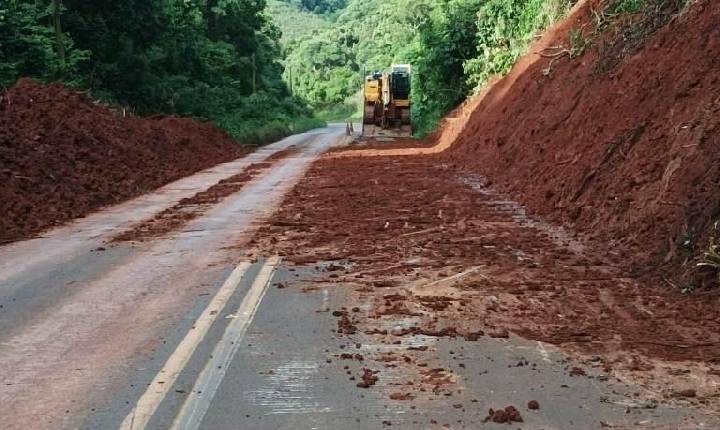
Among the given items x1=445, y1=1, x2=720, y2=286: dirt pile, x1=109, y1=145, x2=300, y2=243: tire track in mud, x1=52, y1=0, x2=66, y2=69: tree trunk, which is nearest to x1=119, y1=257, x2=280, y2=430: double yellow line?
x1=109, y1=145, x2=300, y2=243: tire track in mud

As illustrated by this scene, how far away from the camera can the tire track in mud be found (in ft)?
38.0

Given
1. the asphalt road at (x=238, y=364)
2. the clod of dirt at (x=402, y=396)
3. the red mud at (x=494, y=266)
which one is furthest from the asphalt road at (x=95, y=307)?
the clod of dirt at (x=402, y=396)

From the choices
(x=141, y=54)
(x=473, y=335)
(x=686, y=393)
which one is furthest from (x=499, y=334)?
(x=141, y=54)

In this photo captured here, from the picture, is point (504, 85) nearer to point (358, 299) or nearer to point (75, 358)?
point (358, 299)

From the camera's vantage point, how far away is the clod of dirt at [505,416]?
438 centimetres

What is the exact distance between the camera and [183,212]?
14.2 m

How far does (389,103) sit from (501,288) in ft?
104

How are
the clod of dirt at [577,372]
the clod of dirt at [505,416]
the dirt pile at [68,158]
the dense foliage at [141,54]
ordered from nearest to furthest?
the clod of dirt at [505,416] → the clod of dirt at [577,372] → the dirt pile at [68,158] → the dense foliage at [141,54]

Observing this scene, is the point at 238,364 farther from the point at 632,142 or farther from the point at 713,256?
the point at 632,142

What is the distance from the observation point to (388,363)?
5422mm

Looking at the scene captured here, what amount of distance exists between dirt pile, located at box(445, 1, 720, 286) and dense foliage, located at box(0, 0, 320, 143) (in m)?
15.1

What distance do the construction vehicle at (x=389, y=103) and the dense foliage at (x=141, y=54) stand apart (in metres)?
8.24

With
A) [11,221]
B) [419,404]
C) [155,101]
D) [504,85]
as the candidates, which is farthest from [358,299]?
[155,101]

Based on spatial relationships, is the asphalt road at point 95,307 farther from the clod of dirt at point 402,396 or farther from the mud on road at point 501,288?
the clod of dirt at point 402,396
